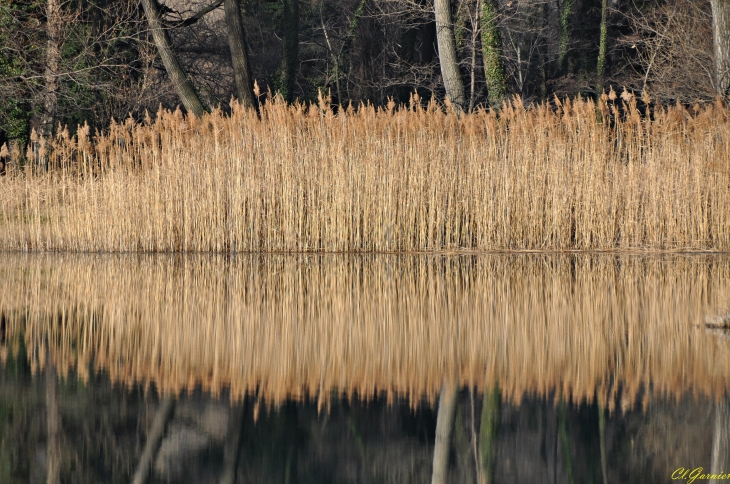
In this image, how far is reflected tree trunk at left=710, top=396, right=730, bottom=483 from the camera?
12.2ft

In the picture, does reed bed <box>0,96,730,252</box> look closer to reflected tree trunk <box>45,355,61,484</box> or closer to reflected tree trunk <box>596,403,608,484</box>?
reflected tree trunk <box>45,355,61,484</box>

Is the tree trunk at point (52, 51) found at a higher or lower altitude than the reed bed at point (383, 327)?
higher

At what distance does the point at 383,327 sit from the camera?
6812 mm

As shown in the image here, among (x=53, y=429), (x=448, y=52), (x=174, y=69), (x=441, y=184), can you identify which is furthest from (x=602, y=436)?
(x=174, y=69)

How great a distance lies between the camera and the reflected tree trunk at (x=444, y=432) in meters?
3.81

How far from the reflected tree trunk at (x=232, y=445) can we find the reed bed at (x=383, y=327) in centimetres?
31

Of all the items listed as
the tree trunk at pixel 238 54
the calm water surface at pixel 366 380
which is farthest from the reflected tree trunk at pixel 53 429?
the tree trunk at pixel 238 54

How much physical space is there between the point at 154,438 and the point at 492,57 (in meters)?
15.6

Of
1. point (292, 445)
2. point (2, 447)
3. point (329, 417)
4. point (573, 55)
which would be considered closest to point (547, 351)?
point (329, 417)

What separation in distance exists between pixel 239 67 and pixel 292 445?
56.0ft

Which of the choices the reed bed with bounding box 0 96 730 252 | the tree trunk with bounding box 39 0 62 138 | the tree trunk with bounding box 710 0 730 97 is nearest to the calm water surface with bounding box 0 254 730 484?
the reed bed with bounding box 0 96 730 252

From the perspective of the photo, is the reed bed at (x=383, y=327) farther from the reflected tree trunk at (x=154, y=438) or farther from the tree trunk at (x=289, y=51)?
the tree trunk at (x=289, y=51)

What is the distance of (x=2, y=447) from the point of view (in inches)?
155

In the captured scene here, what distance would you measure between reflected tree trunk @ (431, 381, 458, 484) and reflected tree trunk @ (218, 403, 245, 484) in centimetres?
74
